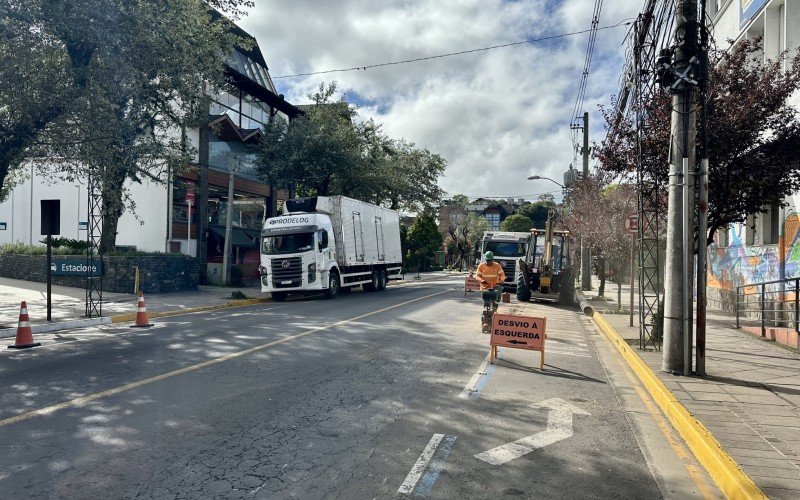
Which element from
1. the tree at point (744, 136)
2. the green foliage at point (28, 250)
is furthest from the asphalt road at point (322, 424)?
the green foliage at point (28, 250)

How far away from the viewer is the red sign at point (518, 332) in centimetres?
910

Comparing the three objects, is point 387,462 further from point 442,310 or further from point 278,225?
point 278,225

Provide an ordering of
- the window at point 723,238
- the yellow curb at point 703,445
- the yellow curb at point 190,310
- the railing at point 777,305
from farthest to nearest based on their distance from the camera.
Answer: the window at point 723,238 → the yellow curb at point 190,310 → the railing at point 777,305 → the yellow curb at point 703,445

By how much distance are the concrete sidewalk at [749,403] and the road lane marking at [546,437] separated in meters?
1.14

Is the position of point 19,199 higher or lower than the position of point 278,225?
higher

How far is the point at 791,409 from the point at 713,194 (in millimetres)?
7563

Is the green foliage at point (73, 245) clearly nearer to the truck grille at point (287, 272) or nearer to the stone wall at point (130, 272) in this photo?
the stone wall at point (130, 272)

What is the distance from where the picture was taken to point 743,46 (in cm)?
1256

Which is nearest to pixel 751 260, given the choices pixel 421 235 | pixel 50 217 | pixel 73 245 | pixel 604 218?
pixel 604 218

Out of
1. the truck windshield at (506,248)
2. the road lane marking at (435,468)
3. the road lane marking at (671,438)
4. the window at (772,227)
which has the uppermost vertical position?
the window at (772,227)

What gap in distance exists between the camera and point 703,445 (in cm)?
521

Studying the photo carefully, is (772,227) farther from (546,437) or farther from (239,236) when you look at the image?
(239,236)

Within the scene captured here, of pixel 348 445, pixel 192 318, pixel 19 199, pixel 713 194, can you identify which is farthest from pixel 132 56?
pixel 19 199

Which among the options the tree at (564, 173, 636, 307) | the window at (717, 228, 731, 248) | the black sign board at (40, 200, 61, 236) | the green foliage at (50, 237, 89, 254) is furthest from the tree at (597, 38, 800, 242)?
the green foliage at (50, 237, 89, 254)
